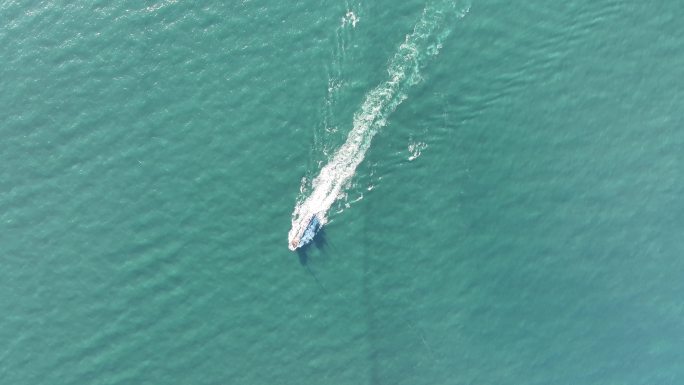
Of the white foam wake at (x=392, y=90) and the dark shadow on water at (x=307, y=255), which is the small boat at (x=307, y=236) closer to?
the dark shadow on water at (x=307, y=255)

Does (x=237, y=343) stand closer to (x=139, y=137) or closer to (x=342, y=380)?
(x=342, y=380)

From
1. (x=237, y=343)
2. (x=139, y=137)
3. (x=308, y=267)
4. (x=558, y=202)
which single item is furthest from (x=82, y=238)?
(x=558, y=202)

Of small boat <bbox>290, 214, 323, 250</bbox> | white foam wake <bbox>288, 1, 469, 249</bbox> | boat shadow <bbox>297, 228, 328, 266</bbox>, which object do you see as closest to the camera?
small boat <bbox>290, 214, 323, 250</bbox>

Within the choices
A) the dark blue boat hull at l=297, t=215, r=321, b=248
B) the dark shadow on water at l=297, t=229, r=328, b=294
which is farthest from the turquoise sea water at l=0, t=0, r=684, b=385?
the dark blue boat hull at l=297, t=215, r=321, b=248

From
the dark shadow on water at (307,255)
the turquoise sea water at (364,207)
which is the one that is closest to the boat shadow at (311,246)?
the dark shadow on water at (307,255)

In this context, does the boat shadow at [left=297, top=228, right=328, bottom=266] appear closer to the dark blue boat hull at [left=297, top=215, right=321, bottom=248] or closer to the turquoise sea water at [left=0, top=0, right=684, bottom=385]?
the turquoise sea water at [left=0, top=0, right=684, bottom=385]
